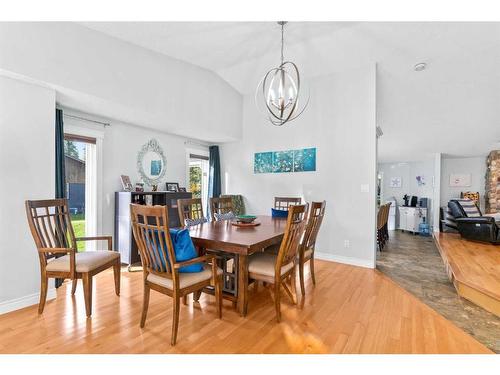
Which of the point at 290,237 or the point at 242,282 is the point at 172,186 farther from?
the point at 290,237

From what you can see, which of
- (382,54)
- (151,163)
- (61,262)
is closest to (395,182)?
(382,54)

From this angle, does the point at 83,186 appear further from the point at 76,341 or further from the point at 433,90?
the point at 433,90

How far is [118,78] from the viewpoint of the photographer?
10.1ft

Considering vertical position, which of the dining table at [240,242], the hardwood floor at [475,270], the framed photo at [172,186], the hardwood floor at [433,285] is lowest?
the hardwood floor at [433,285]

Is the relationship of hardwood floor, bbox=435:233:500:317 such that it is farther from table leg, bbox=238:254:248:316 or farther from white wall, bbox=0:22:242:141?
white wall, bbox=0:22:242:141

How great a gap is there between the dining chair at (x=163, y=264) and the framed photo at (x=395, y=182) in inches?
350

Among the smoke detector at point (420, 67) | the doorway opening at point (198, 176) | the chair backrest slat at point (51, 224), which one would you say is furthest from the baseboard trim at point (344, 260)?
the chair backrest slat at point (51, 224)

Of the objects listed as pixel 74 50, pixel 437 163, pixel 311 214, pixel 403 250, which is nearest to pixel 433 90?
pixel 403 250

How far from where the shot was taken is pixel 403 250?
5.21 m

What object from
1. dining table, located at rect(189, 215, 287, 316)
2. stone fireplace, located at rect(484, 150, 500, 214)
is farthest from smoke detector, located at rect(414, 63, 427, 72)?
stone fireplace, located at rect(484, 150, 500, 214)

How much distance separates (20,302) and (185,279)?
1755mm

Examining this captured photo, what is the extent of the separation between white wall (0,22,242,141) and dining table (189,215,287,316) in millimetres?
1953

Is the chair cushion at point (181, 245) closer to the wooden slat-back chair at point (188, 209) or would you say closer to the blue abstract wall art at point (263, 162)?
the wooden slat-back chair at point (188, 209)

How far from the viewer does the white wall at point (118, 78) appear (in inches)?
93.7
